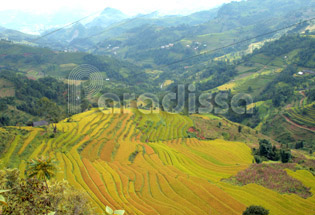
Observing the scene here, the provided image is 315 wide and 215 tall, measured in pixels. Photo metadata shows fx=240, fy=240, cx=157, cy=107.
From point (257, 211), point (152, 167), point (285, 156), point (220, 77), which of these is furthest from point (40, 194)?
point (220, 77)

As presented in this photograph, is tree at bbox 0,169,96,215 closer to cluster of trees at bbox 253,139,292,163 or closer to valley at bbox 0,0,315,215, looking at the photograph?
valley at bbox 0,0,315,215

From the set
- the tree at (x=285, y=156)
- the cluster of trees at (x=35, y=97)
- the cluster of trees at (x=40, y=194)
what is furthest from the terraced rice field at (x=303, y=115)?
the cluster of trees at (x=35, y=97)

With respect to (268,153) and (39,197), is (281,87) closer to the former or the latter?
(268,153)

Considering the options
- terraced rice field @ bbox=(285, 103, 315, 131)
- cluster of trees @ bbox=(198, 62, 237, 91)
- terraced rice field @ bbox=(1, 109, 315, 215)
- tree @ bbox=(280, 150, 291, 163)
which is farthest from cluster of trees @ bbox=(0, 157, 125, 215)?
cluster of trees @ bbox=(198, 62, 237, 91)

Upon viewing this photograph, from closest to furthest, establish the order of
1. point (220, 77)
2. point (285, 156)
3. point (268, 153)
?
point (285, 156) → point (268, 153) → point (220, 77)

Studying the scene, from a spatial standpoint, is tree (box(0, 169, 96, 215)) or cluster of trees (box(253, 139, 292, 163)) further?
cluster of trees (box(253, 139, 292, 163))

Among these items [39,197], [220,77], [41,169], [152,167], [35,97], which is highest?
[220,77]

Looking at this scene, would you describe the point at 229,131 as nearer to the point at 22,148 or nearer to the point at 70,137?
the point at 70,137

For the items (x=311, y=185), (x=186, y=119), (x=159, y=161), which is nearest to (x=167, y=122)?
(x=186, y=119)
